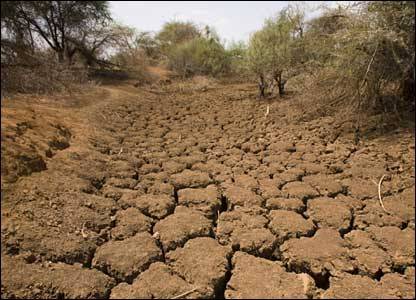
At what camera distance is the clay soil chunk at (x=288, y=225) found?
6.59ft

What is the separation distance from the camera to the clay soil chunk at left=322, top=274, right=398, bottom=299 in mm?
1536

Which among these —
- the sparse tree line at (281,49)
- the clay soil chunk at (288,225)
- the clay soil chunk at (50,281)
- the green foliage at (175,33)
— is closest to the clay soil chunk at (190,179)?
the clay soil chunk at (288,225)

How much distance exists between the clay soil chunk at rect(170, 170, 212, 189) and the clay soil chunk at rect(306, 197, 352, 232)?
2.79 ft

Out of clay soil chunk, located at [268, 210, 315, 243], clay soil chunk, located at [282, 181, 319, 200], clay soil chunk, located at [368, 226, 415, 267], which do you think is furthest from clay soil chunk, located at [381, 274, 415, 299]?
clay soil chunk, located at [282, 181, 319, 200]

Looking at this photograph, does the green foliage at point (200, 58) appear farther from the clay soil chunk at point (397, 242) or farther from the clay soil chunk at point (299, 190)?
the clay soil chunk at point (397, 242)

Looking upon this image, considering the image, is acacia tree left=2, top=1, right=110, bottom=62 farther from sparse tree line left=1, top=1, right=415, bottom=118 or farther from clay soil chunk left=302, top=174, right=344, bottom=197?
clay soil chunk left=302, top=174, right=344, bottom=197

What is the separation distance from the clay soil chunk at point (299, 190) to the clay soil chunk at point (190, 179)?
0.63 metres

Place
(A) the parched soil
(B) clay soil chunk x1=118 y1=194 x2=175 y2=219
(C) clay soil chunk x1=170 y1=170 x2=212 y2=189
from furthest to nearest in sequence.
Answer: (C) clay soil chunk x1=170 y1=170 x2=212 y2=189, (B) clay soil chunk x1=118 y1=194 x2=175 y2=219, (A) the parched soil

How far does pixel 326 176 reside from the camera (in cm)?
281

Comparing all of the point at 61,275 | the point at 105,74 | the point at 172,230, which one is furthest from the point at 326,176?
the point at 105,74

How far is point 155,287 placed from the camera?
1.57 meters

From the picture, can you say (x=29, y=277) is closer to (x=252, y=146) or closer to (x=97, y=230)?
(x=97, y=230)

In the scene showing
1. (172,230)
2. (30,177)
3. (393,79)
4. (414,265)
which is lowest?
(414,265)

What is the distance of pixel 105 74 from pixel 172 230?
7644mm
